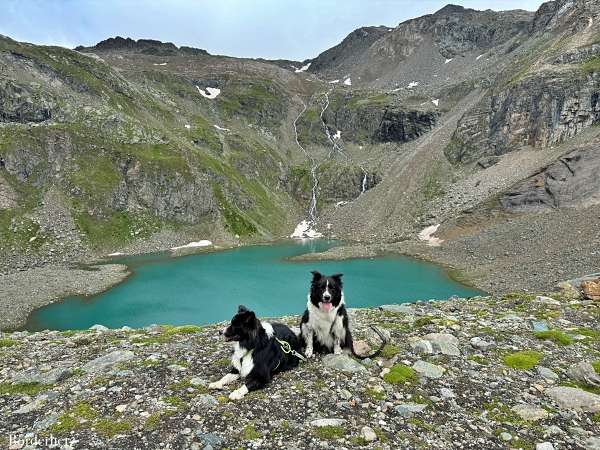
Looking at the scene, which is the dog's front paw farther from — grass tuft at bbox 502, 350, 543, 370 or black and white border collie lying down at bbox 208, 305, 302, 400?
grass tuft at bbox 502, 350, 543, 370

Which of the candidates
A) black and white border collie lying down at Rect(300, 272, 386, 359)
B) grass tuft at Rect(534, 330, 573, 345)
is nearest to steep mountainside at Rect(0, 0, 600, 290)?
grass tuft at Rect(534, 330, 573, 345)

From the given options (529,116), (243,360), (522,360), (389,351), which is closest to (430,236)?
(529,116)

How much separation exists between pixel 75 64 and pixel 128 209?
6690 cm

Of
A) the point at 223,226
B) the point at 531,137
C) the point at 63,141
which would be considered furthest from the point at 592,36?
the point at 63,141

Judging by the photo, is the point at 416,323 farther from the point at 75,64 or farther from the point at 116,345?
the point at 75,64

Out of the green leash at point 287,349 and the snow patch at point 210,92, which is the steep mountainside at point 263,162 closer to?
the snow patch at point 210,92

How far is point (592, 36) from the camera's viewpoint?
323 ft

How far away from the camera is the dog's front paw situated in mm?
7478

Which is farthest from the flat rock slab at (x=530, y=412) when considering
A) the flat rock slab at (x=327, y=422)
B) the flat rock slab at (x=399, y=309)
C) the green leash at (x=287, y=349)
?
the flat rock slab at (x=399, y=309)

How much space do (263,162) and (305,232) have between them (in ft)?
133

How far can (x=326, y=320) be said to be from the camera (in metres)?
9.05

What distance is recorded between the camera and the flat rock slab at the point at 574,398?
743 centimetres

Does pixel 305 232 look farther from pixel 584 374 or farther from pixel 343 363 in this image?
pixel 584 374

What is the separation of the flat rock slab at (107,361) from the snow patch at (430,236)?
73.4 m
